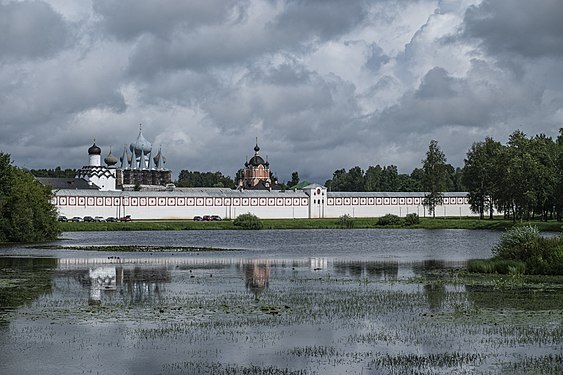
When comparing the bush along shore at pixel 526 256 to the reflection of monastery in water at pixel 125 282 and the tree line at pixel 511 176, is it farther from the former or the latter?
the tree line at pixel 511 176

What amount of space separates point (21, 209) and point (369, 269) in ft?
110

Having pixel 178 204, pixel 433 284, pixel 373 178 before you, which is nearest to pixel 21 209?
pixel 433 284

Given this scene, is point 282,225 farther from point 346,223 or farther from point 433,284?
point 433,284

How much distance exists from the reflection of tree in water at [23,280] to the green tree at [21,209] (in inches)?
764

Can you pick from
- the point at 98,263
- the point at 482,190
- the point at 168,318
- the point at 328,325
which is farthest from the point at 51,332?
the point at 482,190

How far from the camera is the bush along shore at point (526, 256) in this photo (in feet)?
98.0

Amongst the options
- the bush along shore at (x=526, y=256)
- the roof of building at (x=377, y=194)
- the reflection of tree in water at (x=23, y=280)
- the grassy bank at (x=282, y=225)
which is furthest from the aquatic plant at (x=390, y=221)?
the bush along shore at (x=526, y=256)

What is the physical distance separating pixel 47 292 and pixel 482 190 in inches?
3164

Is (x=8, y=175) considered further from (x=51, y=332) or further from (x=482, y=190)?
(x=482, y=190)

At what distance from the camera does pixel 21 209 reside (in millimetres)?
60969

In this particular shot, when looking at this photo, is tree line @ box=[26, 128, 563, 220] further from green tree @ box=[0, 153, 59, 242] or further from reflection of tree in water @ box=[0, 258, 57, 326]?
reflection of tree in water @ box=[0, 258, 57, 326]

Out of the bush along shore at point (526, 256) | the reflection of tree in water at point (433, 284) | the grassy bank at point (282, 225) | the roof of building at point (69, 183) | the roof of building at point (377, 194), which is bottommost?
the reflection of tree in water at point (433, 284)

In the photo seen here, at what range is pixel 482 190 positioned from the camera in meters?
101

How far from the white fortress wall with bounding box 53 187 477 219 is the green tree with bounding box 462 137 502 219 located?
58.3 ft
